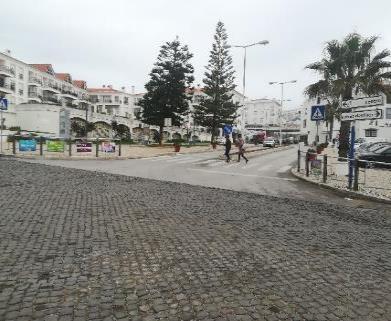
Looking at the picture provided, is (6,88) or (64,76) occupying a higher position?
(64,76)

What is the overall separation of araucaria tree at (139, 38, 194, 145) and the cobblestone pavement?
3812cm

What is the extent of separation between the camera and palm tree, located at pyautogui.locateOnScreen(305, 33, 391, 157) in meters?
21.8

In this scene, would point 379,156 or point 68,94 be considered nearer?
point 379,156

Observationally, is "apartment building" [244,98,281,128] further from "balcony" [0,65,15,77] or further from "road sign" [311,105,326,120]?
"road sign" [311,105,326,120]

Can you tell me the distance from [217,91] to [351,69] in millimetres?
30585

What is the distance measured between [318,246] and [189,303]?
2.72 metres

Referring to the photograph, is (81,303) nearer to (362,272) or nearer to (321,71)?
(362,272)

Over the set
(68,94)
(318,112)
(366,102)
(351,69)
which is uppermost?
(68,94)

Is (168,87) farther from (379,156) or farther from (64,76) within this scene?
(64,76)

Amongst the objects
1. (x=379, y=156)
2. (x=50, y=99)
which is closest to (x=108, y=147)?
(x=379, y=156)

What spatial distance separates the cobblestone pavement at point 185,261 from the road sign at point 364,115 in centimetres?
367

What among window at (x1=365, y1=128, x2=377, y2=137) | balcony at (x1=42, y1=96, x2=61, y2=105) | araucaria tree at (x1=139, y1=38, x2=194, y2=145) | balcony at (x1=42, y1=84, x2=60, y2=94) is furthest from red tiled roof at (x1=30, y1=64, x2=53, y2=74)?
window at (x1=365, y1=128, x2=377, y2=137)

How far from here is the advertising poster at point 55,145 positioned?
22002mm

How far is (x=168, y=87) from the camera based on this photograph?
4572 centimetres
